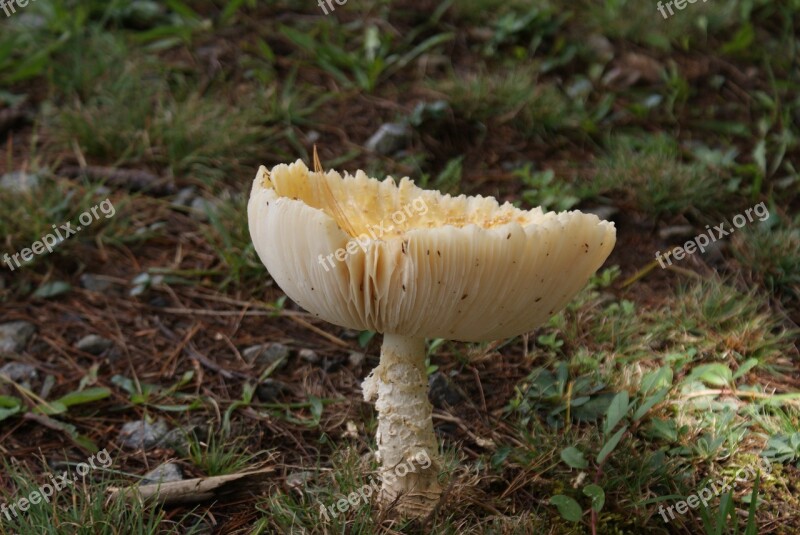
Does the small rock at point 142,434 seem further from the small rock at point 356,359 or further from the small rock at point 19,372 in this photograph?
the small rock at point 356,359

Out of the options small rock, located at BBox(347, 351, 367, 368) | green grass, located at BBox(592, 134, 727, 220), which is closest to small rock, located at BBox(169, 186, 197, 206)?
→ small rock, located at BBox(347, 351, 367, 368)

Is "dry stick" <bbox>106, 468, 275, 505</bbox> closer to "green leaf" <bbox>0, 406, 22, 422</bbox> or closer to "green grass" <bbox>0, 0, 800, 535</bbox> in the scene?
"green grass" <bbox>0, 0, 800, 535</bbox>

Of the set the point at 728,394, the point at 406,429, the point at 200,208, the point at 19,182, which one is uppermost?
the point at 19,182

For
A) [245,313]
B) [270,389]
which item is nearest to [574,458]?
[270,389]

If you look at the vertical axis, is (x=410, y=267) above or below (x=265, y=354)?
above

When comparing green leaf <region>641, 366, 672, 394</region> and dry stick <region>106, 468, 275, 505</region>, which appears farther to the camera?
green leaf <region>641, 366, 672, 394</region>

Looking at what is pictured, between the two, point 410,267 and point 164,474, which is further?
point 164,474

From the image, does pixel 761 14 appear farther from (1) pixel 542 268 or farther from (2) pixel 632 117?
(1) pixel 542 268

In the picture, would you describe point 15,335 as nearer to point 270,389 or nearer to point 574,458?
point 270,389

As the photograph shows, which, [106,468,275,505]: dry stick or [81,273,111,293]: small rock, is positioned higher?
[81,273,111,293]: small rock
